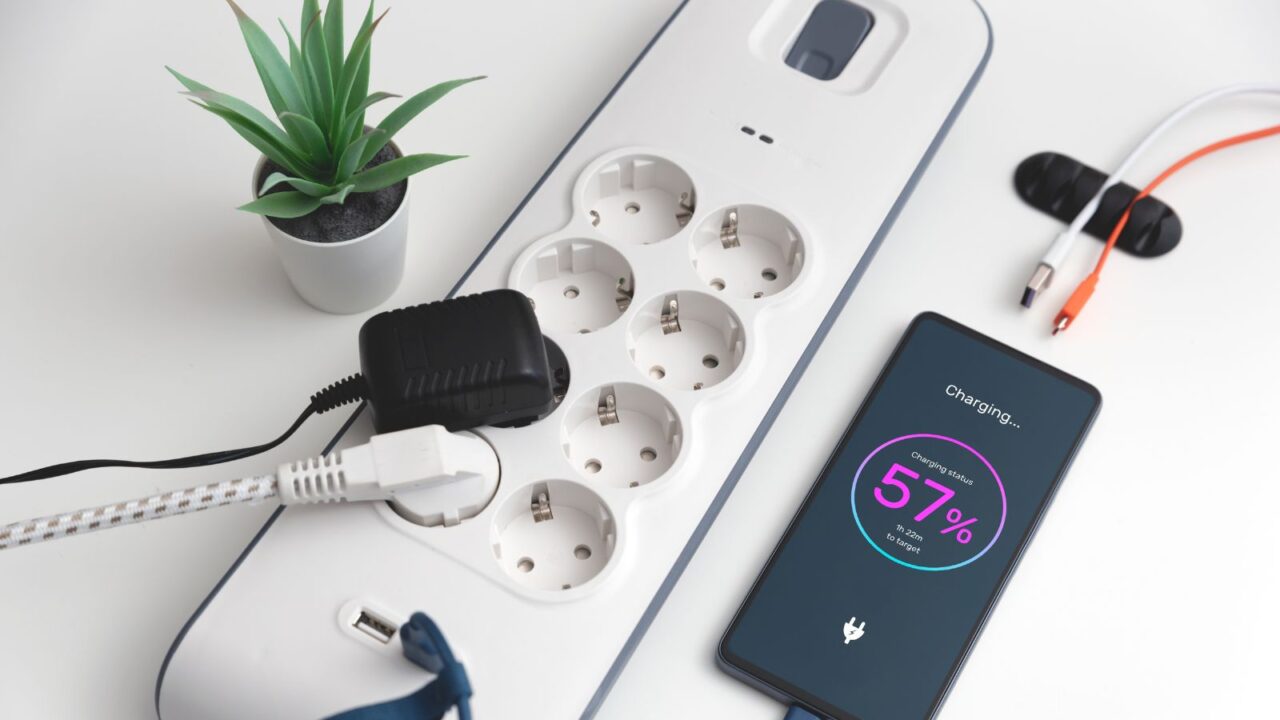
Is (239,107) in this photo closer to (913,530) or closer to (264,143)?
(264,143)

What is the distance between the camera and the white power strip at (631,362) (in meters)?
0.55

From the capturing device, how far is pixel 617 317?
2.23 ft

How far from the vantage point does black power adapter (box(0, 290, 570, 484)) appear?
0.57 metres

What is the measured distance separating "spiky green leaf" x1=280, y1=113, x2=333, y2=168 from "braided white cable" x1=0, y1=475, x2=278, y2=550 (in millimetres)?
178

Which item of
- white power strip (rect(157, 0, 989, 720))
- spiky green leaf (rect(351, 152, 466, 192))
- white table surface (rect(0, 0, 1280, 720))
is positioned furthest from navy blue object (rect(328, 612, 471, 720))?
spiky green leaf (rect(351, 152, 466, 192))

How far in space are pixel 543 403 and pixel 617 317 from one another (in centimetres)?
10

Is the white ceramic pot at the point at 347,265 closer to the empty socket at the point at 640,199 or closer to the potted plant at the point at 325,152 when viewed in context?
the potted plant at the point at 325,152

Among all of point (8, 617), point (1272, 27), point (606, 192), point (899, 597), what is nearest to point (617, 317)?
point (606, 192)

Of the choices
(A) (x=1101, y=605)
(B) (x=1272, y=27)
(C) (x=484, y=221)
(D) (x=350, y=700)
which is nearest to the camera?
(D) (x=350, y=700)

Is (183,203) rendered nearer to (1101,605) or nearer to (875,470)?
(875,470)

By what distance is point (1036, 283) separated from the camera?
2.38ft

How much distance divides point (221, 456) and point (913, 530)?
1.21ft

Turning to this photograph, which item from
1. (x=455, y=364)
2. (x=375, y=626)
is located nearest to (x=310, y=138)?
(x=455, y=364)

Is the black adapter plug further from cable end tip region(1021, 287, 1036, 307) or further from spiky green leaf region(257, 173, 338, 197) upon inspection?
cable end tip region(1021, 287, 1036, 307)
